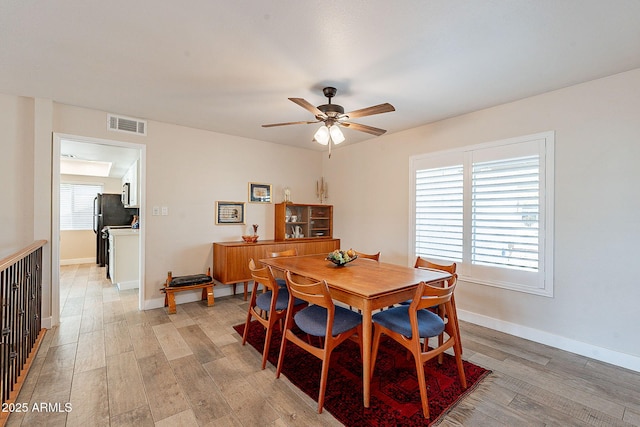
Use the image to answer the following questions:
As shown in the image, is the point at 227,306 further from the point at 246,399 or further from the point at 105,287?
the point at 105,287

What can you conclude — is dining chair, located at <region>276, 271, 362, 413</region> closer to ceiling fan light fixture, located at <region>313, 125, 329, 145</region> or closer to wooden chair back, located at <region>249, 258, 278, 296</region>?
wooden chair back, located at <region>249, 258, 278, 296</region>

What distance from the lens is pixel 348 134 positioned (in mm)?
4418

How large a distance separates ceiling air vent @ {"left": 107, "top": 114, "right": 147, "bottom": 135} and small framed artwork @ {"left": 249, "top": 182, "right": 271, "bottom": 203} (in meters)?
1.66

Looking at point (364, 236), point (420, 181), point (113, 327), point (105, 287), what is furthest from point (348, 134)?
point (105, 287)

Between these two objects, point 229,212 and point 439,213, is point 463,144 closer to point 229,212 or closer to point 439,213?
point 439,213

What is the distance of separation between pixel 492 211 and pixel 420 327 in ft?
6.15

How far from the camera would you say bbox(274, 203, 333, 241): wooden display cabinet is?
16.1 ft

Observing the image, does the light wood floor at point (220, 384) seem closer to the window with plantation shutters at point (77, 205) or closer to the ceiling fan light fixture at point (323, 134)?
the ceiling fan light fixture at point (323, 134)

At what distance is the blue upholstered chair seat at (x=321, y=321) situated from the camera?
6.68 ft

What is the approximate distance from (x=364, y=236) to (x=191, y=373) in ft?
10.4

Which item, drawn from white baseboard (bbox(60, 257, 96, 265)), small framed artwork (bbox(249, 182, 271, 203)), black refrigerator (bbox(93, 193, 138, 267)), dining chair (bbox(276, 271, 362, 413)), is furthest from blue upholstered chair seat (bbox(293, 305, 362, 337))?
white baseboard (bbox(60, 257, 96, 265))

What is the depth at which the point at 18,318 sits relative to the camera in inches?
85.4

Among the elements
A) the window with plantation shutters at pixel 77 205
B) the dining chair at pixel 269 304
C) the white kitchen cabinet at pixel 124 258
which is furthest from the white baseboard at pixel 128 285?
the window with plantation shutters at pixel 77 205

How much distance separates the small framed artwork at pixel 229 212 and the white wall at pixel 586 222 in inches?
131
